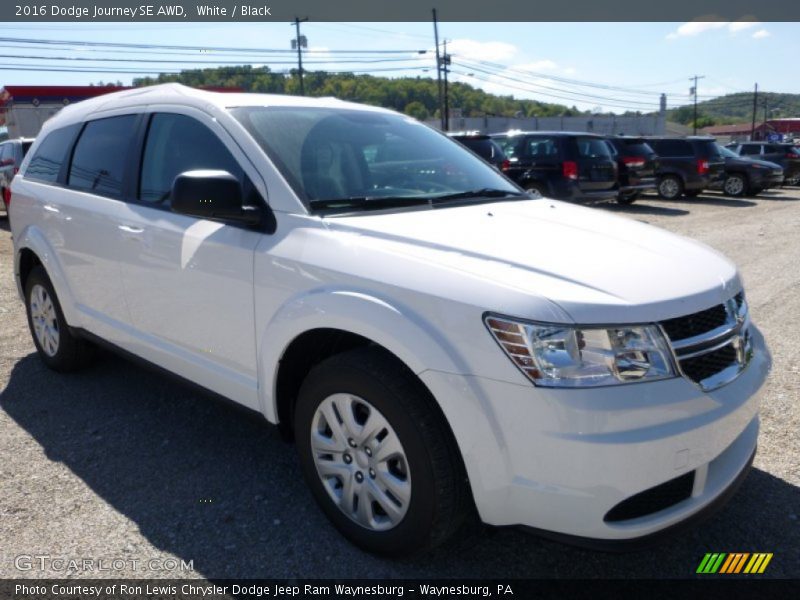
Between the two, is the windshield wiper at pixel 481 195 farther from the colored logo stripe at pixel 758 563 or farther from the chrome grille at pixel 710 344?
the colored logo stripe at pixel 758 563

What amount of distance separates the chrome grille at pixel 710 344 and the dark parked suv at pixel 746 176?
1896 cm

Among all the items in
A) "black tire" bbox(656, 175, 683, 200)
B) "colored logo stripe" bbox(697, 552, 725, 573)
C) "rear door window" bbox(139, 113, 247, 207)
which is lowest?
"colored logo stripe" bbox(697, 552, 725, 573)

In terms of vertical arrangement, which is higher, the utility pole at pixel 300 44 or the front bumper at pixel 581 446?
the utility pole at pixel 300 44

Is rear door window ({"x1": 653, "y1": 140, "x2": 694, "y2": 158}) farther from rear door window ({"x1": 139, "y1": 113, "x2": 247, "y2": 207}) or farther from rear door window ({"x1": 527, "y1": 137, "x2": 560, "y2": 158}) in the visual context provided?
rear door window ({"x1": 139, "y1": 113, "x2": 247, "y2": 207})

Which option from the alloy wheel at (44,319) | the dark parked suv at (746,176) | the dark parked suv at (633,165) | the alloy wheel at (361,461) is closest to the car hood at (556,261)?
the alloy wheel at (361,461)

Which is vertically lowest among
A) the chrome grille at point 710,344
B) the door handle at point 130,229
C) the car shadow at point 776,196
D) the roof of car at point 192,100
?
the car shadow at point 776,196

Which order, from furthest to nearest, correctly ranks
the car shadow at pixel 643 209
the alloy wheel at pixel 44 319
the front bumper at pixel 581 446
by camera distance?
the car shadow at pixel 643 209
the alloy wheel at pixel 44 319
the front bumper at pixel 581 446

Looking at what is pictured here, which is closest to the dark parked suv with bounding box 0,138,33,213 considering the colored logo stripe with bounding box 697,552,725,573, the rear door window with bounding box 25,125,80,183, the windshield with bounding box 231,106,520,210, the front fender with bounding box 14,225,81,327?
the rear door window with bounding box 25,125,80,183

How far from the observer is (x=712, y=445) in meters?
2.30

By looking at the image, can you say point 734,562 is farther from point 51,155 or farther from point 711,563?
point 51,155

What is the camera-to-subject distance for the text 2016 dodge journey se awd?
2133 mm
